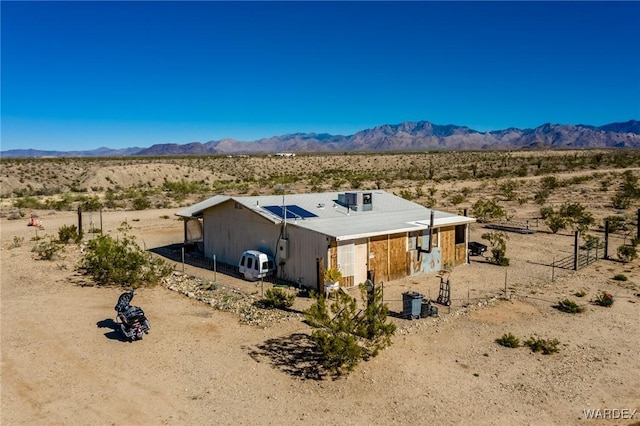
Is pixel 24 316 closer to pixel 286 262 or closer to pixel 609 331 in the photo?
pixel 286 262

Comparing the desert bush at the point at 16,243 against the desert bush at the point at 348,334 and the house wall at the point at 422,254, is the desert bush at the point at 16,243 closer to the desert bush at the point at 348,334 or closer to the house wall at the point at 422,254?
the desert bush at the point at 348,334

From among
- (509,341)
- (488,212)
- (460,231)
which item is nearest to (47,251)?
(460,231)

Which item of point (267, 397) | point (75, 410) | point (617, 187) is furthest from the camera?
point (617, 187)

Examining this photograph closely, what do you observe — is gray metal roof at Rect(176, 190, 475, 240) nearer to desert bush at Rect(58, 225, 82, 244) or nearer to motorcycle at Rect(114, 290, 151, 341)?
motorcycle at Rect(114, 290, 151, 341)

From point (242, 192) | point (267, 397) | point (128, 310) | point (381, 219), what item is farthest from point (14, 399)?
point (242, 192)

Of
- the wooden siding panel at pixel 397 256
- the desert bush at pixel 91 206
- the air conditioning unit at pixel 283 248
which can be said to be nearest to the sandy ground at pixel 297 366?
the wooden siding panel at pixel 397 256

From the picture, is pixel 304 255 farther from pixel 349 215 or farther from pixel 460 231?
pixel 460 231
